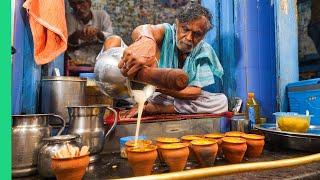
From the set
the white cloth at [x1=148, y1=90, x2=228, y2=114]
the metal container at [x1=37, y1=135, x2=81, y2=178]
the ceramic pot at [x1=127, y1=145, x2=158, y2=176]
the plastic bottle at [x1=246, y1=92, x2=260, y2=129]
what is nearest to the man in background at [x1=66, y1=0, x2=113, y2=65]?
the white cloth at [x1=148, y1=90, x2=228, y2=114]

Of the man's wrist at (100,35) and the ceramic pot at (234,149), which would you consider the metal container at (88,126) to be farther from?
the man's wrist at (100,35)

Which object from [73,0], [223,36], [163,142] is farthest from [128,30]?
[163,142]

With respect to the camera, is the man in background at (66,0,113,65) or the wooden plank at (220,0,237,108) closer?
the wooden plank at (220,0,237,108)

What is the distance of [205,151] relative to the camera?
86cm

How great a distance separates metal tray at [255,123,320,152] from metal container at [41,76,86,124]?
0.89m

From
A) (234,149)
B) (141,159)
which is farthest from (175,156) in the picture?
(234,149)

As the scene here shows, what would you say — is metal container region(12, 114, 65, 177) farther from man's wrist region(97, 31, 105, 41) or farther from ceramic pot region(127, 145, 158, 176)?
man's wrist region(97, 31, 105, 41)

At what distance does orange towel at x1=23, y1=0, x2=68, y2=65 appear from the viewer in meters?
1.04

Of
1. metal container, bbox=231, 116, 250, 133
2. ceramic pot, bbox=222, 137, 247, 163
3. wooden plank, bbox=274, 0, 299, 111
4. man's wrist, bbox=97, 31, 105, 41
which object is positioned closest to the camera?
ceramic pot, bbox=222, 137, 247, 163

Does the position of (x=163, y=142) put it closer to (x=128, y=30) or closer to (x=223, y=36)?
(x=223, y=36)

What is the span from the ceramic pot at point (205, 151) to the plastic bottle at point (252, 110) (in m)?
0.59

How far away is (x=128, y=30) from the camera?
10.1 feet

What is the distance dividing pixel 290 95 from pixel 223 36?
1.91 feet

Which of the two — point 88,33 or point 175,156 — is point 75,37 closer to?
point 88,33
